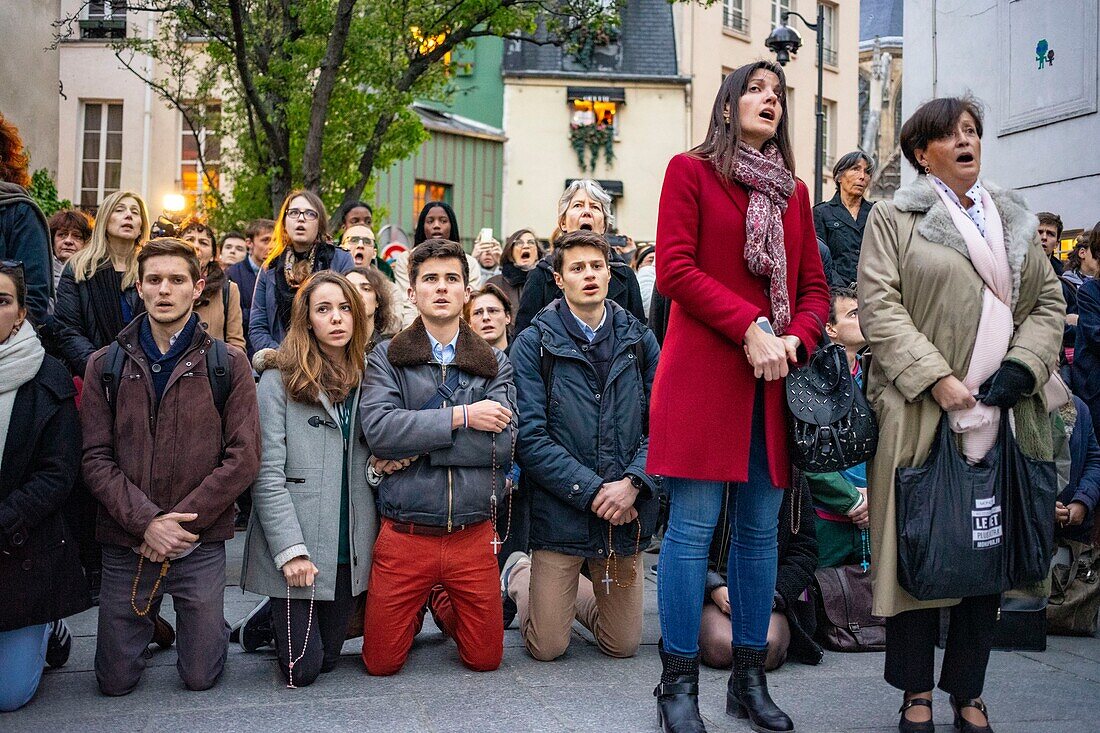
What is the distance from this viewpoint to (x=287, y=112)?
1245cm

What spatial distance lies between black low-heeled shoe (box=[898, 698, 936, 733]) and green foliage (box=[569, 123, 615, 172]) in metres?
25.5

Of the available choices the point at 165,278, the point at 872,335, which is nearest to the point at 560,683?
the point at 872,335

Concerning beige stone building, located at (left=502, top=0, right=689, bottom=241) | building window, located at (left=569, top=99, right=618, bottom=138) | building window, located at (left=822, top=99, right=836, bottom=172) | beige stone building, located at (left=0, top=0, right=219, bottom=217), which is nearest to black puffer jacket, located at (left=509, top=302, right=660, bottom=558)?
beige stone building, located at (left=0, top=0, right=219, bottom=217)

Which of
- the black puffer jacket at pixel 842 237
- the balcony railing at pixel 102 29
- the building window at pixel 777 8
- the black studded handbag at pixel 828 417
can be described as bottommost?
the black studded handbag at pixel 828 417

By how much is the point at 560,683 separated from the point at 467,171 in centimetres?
2397

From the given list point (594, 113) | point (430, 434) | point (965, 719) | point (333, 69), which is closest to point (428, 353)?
point (430, 434)

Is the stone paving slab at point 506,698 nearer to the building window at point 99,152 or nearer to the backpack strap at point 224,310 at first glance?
the backpack strap at point 224,310

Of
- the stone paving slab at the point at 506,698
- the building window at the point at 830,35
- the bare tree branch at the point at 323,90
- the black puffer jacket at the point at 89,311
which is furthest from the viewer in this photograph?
the building window at the point at 830,35

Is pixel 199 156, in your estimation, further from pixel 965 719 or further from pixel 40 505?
pixel 965 719

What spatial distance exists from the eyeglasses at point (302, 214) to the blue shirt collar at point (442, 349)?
2223 mm

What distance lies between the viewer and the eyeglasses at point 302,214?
684 cm

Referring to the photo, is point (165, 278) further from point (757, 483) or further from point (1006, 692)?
point (1006, 692)

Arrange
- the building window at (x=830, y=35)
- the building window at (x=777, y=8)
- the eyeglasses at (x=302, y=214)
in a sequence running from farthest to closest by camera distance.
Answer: the building window at (x=830, y=35), the building window at (x=777, y=8), the eyeglasses at (x=302, y=214)

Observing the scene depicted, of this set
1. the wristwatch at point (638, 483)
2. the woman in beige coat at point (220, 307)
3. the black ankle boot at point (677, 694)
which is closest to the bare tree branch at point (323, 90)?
the woman in beige coat at point (220, 307)
